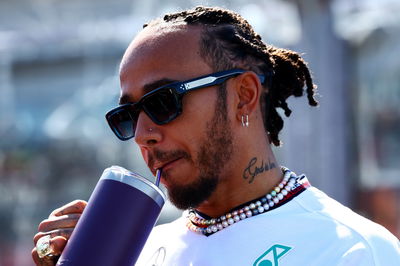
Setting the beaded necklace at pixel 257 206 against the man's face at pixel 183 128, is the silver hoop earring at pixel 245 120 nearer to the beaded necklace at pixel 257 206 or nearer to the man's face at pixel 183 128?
the man's face at pixel 183 128

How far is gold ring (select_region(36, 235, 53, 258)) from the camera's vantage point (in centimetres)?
200

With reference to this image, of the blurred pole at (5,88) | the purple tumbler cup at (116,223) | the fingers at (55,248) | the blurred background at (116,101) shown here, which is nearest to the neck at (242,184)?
the purple tumbler cup at (116,223)

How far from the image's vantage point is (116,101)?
978 centimetres

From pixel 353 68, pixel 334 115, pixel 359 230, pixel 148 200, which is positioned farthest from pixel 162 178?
pixel 353 68

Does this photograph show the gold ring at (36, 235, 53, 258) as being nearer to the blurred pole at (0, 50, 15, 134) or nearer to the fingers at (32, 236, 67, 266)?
the fingers at (32, 236, 67, 266)

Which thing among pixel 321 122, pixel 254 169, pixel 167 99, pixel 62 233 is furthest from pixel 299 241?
pixel 321 122

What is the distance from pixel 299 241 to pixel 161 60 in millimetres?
657

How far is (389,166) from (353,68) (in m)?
1.69

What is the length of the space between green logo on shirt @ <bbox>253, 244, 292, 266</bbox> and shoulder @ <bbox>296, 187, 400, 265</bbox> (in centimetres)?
14

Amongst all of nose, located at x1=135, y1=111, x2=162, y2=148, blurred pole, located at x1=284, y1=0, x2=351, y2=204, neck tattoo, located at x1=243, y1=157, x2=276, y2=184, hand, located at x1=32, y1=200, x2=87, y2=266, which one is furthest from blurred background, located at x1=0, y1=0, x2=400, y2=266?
hand, located at x1=32, y1=200, x2=87, y2=266

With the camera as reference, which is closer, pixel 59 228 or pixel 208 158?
pixel 59 228

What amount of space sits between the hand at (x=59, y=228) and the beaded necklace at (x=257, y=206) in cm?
39

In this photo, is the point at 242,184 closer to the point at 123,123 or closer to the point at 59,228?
the point at 123,123

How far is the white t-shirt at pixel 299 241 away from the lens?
6.53ft
